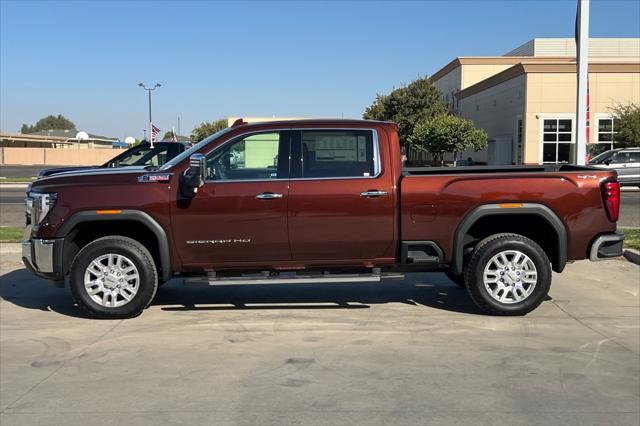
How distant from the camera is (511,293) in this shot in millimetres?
6402

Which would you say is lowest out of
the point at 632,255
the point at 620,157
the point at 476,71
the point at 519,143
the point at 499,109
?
the point at 632,255

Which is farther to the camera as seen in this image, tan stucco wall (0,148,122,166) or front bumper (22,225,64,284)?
tan stucco wall (0,148,122,166)

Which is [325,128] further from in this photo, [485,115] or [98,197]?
[485,115]

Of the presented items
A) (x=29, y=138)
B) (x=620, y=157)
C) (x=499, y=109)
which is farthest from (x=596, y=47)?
(x=29, y=138)

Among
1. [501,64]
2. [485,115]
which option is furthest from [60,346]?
[501,64]

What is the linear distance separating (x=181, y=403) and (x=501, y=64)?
6325 cm

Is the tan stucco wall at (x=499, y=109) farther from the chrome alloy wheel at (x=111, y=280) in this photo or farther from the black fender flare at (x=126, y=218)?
the chrome alloy wheel at (x=111, y=280)

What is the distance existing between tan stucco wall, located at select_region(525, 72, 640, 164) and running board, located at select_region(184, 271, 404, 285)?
1360 inches

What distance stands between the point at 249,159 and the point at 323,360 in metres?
2.40

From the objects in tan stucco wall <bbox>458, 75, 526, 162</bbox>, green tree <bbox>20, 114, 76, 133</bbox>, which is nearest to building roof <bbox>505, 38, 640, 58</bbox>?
tan stucco wall <bbox>458, 75, 526, 162</bbox>

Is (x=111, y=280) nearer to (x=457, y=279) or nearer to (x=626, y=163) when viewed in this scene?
(x=457, y=279)

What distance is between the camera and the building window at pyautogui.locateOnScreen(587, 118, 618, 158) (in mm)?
35906

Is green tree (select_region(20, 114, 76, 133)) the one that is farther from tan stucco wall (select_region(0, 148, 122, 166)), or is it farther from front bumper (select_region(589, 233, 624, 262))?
front bumper (select_region(589, 233, 624, 262))

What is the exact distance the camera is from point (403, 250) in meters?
6.34
